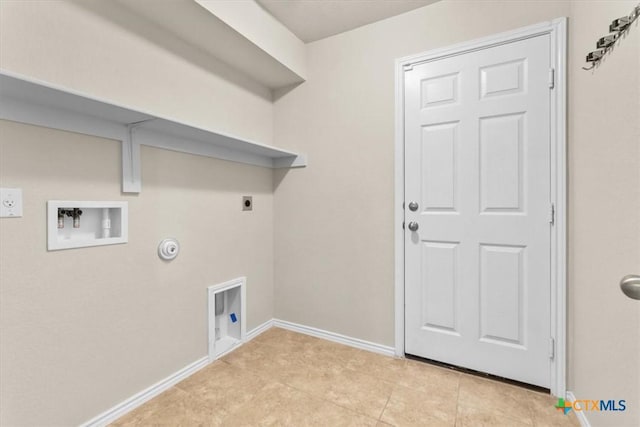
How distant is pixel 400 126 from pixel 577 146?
3.11 ft

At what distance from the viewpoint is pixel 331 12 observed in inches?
76.4

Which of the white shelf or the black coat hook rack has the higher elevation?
the black coat hook rack

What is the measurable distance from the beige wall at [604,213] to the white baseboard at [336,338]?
104 cm

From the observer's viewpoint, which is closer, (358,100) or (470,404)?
(470,404)

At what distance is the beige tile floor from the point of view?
1407 millimetres

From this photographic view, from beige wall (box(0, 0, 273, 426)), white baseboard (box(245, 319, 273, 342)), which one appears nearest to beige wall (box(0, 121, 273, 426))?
beige wall (box(0, 0, 273, 426))

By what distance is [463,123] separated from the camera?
177 centimetres

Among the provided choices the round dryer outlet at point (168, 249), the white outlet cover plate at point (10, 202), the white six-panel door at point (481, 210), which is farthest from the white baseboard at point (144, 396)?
the white six-panel door at point (481, 210)

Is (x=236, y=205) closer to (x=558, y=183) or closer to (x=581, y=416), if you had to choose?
(x=558, y=183)

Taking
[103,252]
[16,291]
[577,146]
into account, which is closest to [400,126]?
[577,146]

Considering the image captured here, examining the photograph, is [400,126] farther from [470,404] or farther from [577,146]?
[470,404]

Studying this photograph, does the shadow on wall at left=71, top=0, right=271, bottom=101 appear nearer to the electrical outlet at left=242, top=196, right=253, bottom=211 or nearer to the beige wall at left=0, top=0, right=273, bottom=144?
the beige wall at left=0, top=0, right=273, bottom=144

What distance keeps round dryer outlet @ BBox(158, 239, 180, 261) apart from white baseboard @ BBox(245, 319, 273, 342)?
3.16ft

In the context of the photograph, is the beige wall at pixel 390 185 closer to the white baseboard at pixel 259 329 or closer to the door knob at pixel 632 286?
the white baseboard at pixel 259 329
